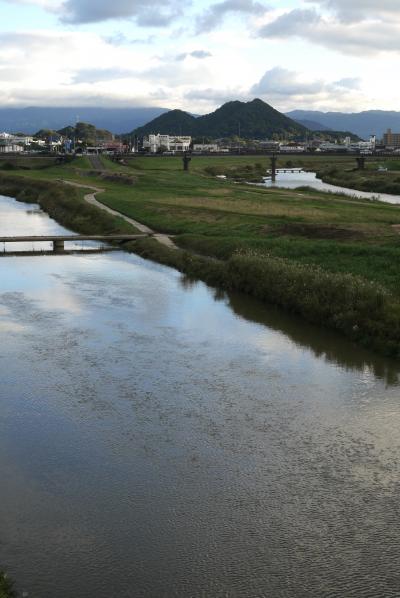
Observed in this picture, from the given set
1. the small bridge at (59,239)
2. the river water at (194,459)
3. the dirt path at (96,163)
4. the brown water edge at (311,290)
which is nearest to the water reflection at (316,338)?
the river water at (194,459)

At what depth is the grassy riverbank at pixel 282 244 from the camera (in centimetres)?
3334

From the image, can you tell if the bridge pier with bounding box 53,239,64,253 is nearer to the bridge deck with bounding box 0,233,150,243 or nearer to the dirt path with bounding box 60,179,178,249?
the bridge deck with bounding box 0,233,150,243

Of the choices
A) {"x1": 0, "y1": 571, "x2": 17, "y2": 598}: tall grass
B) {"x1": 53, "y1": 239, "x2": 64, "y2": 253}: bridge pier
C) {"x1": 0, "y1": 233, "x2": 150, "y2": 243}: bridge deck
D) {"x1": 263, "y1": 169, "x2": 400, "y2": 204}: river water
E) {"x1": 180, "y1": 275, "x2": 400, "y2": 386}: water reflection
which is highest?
{"x1": 263, "y1": 169, "x2": 400, "y2": 204}: river water

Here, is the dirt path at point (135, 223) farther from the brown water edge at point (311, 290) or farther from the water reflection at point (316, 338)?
the water reflection at point (316, 338)

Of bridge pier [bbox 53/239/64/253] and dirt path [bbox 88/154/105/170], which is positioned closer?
bridge pier [bbox 53/239/64/253]

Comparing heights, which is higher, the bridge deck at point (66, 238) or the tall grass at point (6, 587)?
the bridge deck at point (66, 238)

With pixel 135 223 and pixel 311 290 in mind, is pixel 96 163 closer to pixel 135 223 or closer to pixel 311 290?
pixel 135 223

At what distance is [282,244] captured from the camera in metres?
49.0

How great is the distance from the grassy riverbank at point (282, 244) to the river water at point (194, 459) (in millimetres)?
2080

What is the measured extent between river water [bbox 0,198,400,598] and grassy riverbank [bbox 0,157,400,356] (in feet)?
6.82

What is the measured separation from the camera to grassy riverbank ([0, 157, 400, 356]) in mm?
33344

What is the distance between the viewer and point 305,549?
15.9 meters

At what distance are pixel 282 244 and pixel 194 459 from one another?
100 feet

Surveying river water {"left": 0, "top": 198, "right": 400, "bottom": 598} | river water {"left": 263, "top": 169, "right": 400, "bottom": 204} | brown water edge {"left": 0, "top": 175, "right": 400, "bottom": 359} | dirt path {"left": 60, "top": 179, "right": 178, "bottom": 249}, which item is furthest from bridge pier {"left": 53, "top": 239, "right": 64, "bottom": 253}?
river water {"left": 263, "top": 169, "right": 400, "bottom": 204}
